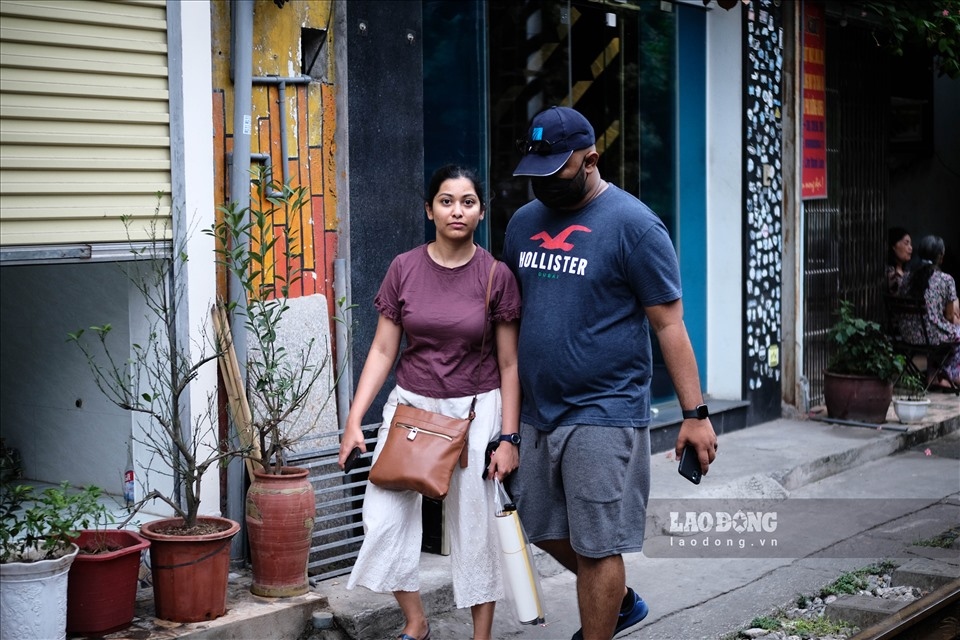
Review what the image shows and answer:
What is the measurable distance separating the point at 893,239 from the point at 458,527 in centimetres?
862

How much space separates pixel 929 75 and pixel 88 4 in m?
11.8

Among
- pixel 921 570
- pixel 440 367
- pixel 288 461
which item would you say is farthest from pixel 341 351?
pixel 921 570

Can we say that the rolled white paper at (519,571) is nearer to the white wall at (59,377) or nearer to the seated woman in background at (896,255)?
the white wall at (59,377)

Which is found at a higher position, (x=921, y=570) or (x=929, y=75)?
(x=929, y=75)

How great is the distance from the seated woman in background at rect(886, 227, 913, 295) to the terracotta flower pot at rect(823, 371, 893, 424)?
256cm

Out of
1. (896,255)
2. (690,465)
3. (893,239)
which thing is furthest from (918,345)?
(690,465)

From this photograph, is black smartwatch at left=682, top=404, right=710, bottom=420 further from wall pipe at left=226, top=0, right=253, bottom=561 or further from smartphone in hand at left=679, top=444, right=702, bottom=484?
wall pipe at left=226, top=0, right=253, bottom=561

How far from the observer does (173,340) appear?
17.6 feet

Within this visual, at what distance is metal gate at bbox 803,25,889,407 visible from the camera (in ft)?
34.2

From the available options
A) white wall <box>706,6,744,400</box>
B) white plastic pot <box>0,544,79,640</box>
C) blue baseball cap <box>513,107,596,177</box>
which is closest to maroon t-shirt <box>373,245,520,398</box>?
blue baseball cap <box>513,107,596,177</box>

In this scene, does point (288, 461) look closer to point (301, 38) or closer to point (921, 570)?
point (301, 38)

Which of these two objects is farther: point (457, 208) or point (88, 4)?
point (88, 4)

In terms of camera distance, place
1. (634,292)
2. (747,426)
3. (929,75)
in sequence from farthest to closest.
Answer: (929,75) < (747,426) < (634,292)

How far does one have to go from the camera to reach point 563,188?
4.19 m
